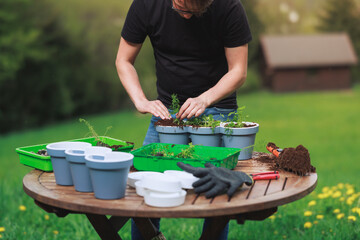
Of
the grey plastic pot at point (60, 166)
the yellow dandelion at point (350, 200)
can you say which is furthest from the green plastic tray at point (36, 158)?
the yellow dandelion at point (350, 200)

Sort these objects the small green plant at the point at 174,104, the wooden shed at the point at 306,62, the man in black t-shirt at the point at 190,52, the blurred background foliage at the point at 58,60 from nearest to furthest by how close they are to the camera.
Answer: the man in black t-shirt at the point at 190,52 < the small green plant at the point at 174,104 < the blurred background foliage at the point at 58,60 < the wooden shed at the point at 306,62

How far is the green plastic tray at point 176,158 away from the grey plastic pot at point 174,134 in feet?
0.42

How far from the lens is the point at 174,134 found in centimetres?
265

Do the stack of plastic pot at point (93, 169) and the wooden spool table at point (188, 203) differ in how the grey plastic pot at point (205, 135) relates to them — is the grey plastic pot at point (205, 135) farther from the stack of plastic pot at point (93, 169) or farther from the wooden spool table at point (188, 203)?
the stack of plastic pot at point (93, 169)

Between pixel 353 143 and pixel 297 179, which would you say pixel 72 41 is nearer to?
pixel 353 143

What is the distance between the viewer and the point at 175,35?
2967mm

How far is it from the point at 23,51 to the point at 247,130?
14983 millimetres

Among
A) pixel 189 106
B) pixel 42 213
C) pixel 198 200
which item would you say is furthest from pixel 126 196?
pixel 42 213

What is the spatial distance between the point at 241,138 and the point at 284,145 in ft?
26.5

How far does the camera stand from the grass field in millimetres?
4141

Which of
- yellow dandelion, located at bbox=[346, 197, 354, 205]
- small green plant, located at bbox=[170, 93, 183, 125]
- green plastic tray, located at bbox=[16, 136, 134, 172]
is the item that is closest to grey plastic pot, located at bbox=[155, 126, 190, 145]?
green plastic tray, located at bbox=[16, 136, 134, 172]

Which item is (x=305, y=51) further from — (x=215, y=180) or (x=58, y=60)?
(x=215, y=180)

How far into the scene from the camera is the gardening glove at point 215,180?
1.97 m

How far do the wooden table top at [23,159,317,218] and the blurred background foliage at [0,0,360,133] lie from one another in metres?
13.8
